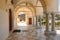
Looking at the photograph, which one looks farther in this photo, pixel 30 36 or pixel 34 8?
pixel 34 8

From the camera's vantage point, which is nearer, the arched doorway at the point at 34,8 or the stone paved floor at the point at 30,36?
the stone paved floor at the point at 30,36

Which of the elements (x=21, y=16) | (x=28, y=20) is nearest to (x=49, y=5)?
(x=28, y=20)

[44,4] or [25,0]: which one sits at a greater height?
[25,0]

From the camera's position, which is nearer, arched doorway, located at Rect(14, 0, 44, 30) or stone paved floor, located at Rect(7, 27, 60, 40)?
stone paved floor, located at Rect(7, 27, 60, 40)

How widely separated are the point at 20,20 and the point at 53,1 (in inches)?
1278

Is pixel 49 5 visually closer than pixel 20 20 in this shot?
Yes

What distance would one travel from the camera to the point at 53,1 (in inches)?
454

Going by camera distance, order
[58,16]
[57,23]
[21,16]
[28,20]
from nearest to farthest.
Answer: [57,23] → [58,16] → [28,20] → [21,16]

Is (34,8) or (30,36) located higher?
(34,8)

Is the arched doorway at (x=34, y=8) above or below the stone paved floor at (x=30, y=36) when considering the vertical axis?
above

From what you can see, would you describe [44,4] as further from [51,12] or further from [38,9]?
[38,9]

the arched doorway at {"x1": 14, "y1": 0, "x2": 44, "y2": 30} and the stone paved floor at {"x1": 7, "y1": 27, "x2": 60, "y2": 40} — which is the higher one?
the arched doorway at {"x1": 14, "y1": 0, "x2": 44, "y2": 30}

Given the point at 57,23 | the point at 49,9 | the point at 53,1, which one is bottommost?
the point at 57,23

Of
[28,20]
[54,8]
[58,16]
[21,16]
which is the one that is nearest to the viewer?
[54,8]
